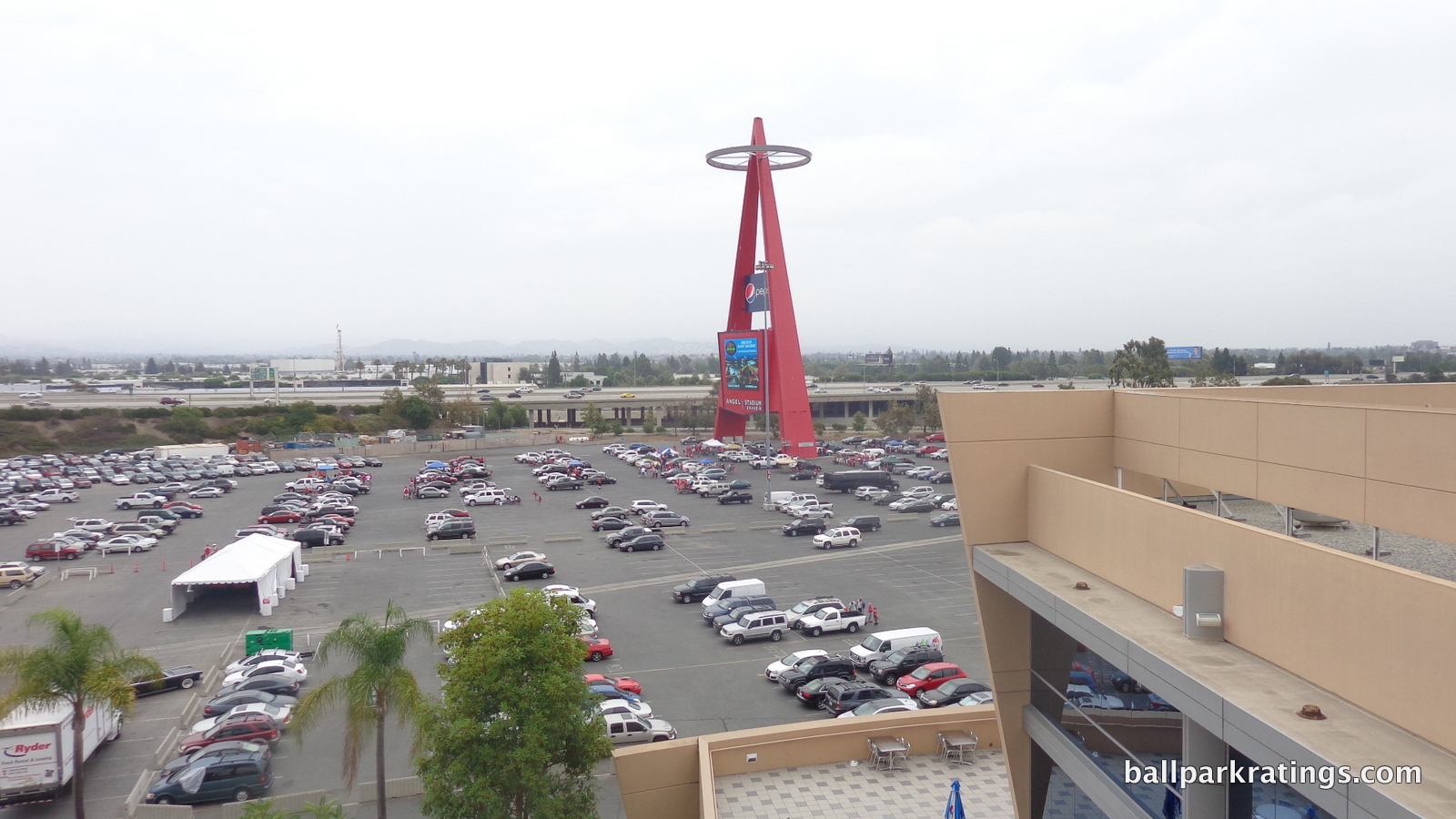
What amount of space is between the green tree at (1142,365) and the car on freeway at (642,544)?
32.7 metres

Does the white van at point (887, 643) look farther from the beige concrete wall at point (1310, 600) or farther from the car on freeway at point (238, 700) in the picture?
the beige concrete wall at point (1310, 600)

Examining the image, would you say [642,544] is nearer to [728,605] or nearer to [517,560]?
[517,560]

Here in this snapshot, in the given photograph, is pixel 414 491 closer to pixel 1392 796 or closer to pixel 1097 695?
pixel 1097 695

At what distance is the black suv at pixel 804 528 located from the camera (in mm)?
29359

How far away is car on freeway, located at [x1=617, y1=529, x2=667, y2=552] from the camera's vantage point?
2691 cm

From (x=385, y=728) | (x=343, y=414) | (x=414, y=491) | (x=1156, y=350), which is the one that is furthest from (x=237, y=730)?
(x=343, y=414)

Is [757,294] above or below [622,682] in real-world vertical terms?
above

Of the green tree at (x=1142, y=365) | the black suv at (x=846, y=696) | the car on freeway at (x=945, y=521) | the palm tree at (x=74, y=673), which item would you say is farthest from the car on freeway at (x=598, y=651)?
the green tree at (x=1142, y=365)

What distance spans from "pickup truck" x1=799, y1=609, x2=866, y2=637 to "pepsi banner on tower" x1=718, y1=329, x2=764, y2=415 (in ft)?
83.7

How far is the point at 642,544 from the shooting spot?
27.0 m

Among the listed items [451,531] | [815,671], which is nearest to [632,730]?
[815,671]

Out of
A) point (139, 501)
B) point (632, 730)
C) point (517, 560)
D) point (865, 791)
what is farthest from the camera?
point (139, 501)

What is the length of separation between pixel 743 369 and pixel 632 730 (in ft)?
108

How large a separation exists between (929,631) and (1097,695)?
10686 mm
